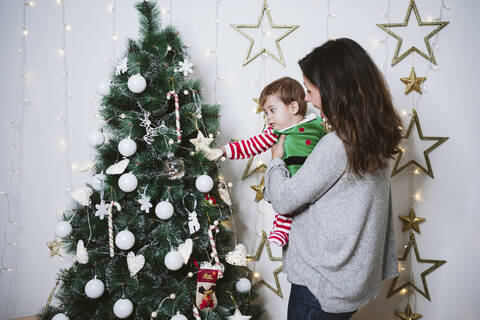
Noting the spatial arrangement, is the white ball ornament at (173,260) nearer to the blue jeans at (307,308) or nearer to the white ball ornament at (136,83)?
the blue jeans at (307,308)

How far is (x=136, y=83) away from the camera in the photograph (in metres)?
1.40

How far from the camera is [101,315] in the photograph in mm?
1490

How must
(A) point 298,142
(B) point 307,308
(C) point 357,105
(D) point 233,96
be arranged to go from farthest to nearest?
(D) point 233,96
(A) point 298,142
(B) point 307,308
(C) point 357,105

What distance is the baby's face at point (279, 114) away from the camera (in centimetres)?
152

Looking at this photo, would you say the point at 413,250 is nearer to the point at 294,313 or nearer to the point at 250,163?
the point at 250,163

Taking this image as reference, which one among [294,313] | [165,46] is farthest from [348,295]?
[165,46]

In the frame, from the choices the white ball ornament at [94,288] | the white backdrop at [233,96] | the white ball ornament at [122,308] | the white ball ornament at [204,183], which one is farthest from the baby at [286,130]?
the white ball ornament at [94,288]

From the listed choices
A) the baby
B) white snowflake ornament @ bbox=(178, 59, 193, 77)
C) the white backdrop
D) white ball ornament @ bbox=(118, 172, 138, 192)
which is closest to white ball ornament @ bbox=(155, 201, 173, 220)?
white ball ornament @ bbox=(118, 172, 138, 192)

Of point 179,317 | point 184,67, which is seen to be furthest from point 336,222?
point 184,67

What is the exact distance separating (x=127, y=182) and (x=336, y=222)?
2.81 ft

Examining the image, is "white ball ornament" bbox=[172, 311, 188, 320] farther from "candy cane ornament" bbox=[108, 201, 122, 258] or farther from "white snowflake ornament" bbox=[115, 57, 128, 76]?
"white snowflake ornament" bbox=[115, 57, 128, 76]

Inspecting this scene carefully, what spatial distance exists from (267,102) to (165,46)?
52cm

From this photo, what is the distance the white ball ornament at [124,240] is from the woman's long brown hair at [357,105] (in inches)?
37.7

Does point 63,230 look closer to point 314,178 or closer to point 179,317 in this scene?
point 179,317
